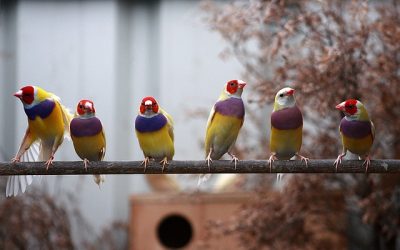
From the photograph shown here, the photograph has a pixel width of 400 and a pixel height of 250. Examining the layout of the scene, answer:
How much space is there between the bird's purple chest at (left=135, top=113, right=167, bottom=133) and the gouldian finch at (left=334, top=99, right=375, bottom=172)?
58 centimetres

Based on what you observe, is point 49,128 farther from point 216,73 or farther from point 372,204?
point 216,73

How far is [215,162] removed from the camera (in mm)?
2068

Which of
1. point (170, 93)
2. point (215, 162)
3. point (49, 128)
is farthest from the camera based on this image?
point (170, 93)

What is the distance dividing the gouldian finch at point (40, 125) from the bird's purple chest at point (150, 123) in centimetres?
27

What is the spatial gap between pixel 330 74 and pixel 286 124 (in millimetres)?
812

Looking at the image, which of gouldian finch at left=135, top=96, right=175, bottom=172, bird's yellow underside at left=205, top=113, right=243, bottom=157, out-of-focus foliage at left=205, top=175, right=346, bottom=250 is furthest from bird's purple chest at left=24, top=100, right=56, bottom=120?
out-of-focus foliage at left=205, top=175, right=346, bottom=250

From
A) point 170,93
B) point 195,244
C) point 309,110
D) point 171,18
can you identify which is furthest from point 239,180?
point 171,18

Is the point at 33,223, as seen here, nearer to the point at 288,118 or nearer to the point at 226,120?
the point at 226,120

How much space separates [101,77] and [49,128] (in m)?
2.37

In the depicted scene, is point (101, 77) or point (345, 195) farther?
point (101, 77)

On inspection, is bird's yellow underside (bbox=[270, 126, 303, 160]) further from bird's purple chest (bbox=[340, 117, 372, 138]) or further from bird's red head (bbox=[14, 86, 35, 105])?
bird's red head (bbox=[14, 86, 35, 105])

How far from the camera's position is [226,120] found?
2295 mm

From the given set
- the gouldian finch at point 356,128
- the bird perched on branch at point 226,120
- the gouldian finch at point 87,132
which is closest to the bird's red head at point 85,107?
the gouldian finch at point 87,132


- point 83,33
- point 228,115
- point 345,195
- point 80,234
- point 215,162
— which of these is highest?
point 83,33
